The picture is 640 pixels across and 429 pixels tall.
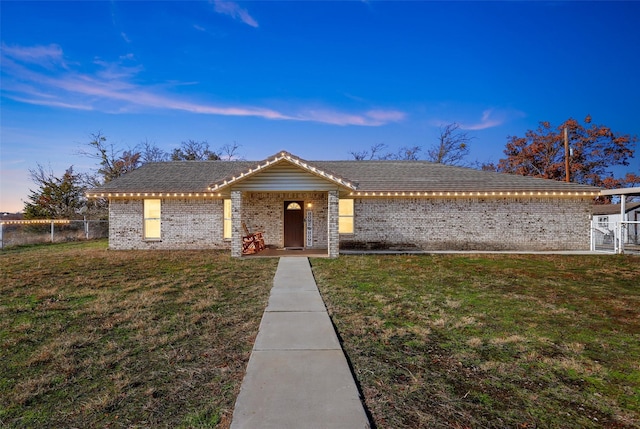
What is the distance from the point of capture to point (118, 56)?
1608 centimetres

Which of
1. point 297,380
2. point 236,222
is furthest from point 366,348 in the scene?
point 236,222

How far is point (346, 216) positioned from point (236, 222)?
5.39m

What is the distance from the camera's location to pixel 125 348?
3.73 metres

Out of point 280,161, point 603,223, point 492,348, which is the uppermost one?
point 280,161

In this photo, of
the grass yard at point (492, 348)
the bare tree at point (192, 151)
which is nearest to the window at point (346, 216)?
the grass yard at point (492, 348)

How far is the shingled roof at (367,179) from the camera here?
1262 cm

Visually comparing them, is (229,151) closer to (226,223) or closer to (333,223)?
(226,223)

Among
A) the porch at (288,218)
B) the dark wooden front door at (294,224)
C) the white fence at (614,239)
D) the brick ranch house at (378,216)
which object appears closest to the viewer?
the white fence at (614,239)

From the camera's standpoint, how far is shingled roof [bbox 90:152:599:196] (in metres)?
12.6

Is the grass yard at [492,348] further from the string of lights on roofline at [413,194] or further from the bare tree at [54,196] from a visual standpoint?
the bare tree at [54,196]

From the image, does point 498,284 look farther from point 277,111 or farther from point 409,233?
point 277,111

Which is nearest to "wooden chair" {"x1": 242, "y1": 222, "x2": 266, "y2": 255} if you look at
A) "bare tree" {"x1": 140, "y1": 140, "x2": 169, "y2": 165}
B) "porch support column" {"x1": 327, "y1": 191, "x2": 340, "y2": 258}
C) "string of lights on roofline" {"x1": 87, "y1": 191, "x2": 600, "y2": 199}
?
"string of lights on roofline" {"x1": 87, "y1": 191, "x2": 600, "y2": 199}

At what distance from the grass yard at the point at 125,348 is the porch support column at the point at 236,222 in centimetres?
353

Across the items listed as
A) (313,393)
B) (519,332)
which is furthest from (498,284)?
(313,393)
